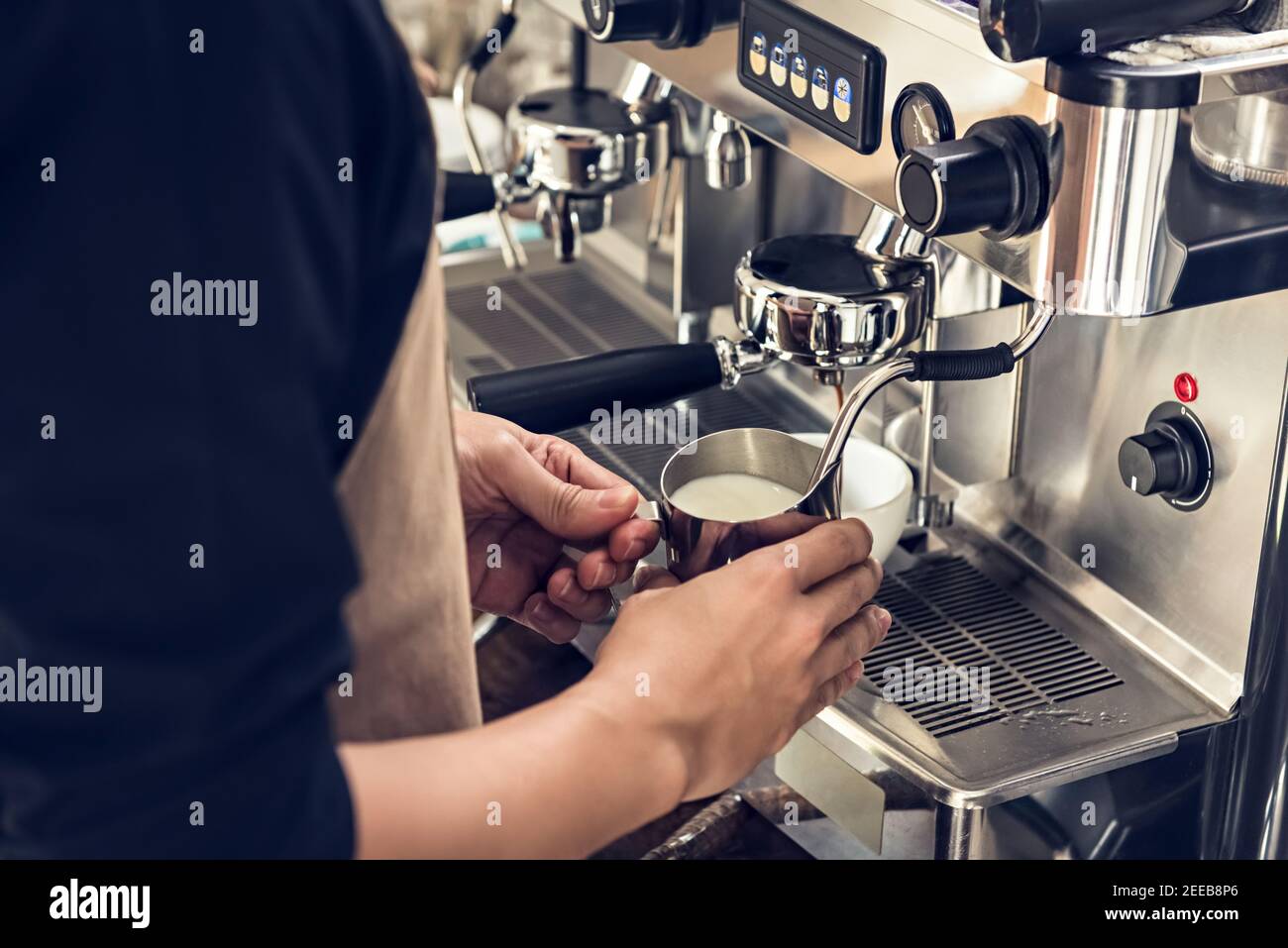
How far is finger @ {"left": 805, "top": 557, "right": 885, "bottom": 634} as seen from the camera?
79cm

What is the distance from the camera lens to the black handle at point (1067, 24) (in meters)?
0.72

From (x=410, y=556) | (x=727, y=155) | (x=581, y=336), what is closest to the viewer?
(x=410, y=556)

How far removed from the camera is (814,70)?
0.95 meters

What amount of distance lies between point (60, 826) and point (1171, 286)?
0.56 metres

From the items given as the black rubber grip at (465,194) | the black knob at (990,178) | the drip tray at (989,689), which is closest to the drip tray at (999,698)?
the drip tray at (989,689)

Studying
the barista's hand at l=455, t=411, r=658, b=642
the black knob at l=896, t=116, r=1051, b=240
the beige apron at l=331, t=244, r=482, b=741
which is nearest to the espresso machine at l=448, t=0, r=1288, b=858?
the black knob at l=896, t=116, r=1051, b=240

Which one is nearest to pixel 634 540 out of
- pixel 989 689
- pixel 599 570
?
pixel 599 570

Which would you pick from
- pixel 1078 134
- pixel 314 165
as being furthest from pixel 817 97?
pixel 314 165

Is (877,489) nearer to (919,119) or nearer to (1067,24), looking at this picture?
(919,119)

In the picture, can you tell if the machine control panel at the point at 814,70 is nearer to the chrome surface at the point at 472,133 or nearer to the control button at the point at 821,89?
the control button at the point at 821,89

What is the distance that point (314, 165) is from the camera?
0.47 meters

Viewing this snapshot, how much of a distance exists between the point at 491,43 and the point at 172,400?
100 centimetres

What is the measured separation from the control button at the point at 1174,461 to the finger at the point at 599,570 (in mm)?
340
